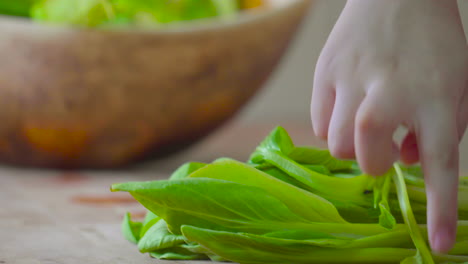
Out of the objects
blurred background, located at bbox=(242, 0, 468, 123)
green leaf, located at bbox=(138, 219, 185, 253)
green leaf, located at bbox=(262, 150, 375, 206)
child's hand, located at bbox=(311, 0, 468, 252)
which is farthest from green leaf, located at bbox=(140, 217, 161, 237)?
blurred background, located at bbox=(242, 0, 468, 123)

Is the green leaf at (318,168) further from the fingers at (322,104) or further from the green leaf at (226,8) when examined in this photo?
the green leaf at (226,8)

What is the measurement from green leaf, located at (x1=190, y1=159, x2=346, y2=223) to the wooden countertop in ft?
0.32

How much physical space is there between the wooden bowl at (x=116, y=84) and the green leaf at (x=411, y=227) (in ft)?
2.81

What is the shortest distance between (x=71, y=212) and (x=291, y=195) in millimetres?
504

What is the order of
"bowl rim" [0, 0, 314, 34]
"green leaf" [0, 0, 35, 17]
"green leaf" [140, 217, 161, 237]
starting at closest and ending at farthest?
1. "green leaf" [140, 217, 161, 237]
2. "bowl rim" [0, 0, 314, 34]
3. "green leaf" [0, 0, 35, 17]

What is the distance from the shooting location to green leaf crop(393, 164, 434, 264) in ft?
1.96

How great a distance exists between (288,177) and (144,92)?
81 centimetres

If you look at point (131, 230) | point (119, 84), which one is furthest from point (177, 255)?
point (119, 84)

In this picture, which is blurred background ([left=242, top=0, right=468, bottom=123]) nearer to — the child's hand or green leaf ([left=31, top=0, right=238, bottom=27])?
green leaf ([left=31, top=0, right=238, bottom=27])

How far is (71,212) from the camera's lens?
1055mm

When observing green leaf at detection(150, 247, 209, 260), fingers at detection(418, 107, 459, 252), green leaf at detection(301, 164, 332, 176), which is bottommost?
green leaf at detection(150, 247, 209, 260)

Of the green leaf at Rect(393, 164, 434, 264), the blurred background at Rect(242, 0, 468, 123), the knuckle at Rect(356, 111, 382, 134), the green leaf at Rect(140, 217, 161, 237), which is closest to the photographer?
the knuckle at Rect(356, 111, 382, 134)

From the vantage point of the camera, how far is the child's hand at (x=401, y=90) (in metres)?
0.49

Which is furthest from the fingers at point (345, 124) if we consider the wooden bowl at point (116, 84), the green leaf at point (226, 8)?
the green leaf at point (226, 8)
